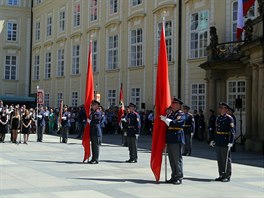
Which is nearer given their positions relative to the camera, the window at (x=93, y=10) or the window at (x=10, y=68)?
the window at (x=93, y=10)

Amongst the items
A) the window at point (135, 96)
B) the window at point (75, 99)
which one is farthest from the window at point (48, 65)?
the window at point (135, 96)

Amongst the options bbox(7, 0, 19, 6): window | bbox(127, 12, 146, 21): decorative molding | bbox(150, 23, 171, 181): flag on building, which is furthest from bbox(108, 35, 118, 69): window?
bbox(150, 23, 171, 181): flag on building

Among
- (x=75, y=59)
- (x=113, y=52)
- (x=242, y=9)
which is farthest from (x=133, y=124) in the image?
(x=75, y=59)

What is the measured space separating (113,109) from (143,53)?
4.41 meters

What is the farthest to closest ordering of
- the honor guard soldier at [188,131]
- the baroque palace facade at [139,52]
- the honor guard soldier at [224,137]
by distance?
the baroque palace facade at [139,52] < the honor guard soldier at [188,131] < the honor guard soldier at [224,137]

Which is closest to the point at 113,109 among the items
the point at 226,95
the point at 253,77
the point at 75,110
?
the point at 75,110

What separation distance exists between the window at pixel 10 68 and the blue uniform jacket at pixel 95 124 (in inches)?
1419

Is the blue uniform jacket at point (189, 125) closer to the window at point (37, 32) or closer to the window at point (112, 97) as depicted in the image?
the window at point (112, 97)

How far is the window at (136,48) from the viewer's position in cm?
3294

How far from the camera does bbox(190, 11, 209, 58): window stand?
2738 centimetres

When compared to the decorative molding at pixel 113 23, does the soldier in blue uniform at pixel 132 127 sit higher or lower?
lower

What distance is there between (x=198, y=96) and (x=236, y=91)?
2.90m

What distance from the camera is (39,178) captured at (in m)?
11.2

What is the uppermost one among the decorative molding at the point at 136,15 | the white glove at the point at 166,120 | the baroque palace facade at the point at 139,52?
the decorative molding at the point at 136,15
